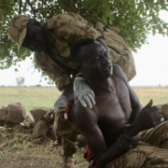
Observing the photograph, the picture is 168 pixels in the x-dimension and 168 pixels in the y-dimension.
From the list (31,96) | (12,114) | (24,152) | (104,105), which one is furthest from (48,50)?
(31,96)

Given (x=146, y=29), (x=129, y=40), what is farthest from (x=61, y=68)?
(x=146, y=29)

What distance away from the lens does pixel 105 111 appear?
3715mm

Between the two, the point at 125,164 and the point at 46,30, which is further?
the point at 46,30

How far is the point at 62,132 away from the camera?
219 inches

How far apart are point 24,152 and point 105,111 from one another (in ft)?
14.8

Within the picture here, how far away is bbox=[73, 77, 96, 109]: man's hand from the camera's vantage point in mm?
3605

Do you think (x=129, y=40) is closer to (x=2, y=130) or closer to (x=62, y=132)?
(x=62, y=132)

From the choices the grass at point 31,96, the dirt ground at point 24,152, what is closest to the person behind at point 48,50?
the dirt ground at point 24,152

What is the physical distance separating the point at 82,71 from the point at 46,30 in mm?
656

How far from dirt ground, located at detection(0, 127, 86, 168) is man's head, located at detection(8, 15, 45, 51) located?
2880mm

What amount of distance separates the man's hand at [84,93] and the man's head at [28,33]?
0.64 metres

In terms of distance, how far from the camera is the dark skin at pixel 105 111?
11.6 ft

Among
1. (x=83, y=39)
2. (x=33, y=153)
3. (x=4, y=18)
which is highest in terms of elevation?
(x=4, y=18)

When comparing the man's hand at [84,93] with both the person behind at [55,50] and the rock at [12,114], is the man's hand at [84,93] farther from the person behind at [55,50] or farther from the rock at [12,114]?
the rock at [12,114]
